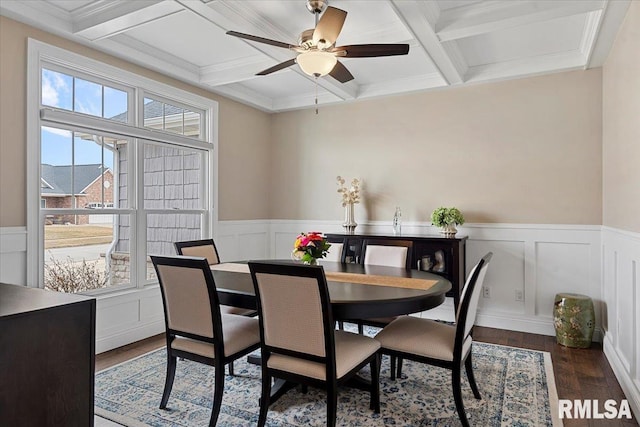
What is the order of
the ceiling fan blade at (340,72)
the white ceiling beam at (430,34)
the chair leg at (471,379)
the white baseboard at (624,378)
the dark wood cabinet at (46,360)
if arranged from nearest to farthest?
the dark wood cabinet at (46,360), the white baseboard at (624,378), the chair leg at (471,379), the white ceiling beam at (430,34), the ceiling fan blade at (340,72)

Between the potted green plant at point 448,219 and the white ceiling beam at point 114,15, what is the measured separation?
291 cm

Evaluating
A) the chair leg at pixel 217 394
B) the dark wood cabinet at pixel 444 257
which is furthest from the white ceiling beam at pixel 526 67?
the chair leg at pixel 217 394

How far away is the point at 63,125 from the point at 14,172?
532 millimetres

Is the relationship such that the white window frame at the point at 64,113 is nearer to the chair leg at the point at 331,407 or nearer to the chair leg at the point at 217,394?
the chair leg at the point at 217,394

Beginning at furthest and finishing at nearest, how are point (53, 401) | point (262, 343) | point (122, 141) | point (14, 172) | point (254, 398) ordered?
point (122, 141) < point (14, 172) < point (254, 398) < point (262, 343) < point (53, 401)

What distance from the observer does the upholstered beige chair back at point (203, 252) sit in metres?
3.26

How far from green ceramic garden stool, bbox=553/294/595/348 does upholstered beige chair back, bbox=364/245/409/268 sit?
5.09ft

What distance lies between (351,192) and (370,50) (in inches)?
94.3

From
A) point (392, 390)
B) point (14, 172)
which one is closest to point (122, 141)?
point (14, 172)

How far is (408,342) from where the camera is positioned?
2.34m

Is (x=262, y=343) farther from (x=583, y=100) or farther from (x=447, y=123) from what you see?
(x=583, y=100)

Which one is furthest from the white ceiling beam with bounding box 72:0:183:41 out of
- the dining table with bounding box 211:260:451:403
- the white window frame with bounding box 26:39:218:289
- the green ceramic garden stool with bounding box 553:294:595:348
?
the green ceramic garden stool with bounding box 553:294:595:348

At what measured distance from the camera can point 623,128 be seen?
2.80m

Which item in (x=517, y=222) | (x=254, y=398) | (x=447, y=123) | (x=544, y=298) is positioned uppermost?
(x=447, y=123)
